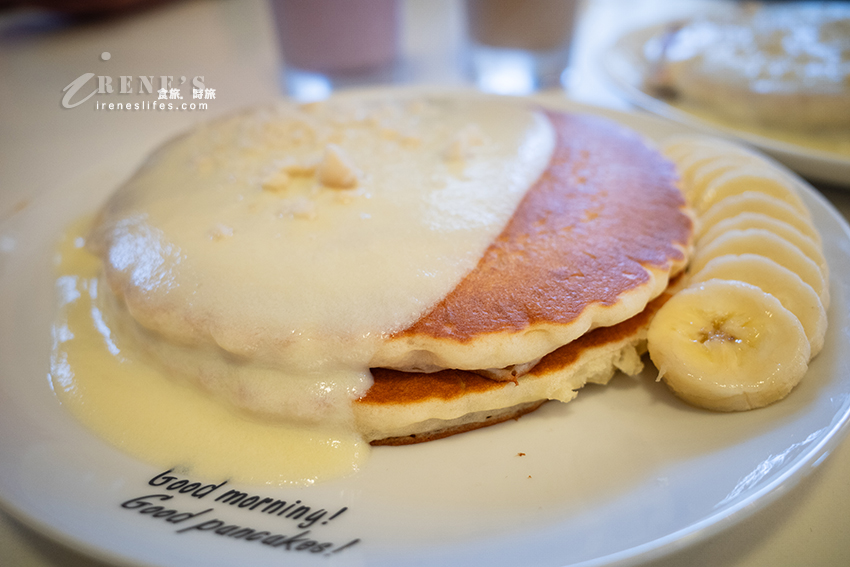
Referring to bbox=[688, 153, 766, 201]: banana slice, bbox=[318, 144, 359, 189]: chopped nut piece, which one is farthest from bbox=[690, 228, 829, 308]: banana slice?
bbox=[318, 144, 359, 189]: chopped nut piece

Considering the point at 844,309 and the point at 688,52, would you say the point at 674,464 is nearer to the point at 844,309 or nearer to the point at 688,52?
the point at 844,309

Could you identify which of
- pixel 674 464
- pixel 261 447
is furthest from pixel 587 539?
pixel 261 447

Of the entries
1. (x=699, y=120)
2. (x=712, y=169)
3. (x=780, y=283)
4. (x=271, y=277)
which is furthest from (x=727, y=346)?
(x=699, y=120)

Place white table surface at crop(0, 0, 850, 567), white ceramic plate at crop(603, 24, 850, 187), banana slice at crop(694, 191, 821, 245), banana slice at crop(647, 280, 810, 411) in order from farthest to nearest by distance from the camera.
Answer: white ceramic plate at crop(603, 24, 850, 187) → banana slice at crop(694, 191, 821, 245) → banana slice at crop(647, 280, 810, 411) → white table surface at crop(0, 0, 850, 567)

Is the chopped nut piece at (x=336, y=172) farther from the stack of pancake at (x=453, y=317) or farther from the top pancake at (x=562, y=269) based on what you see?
the top pancake at (x=562, y=269)

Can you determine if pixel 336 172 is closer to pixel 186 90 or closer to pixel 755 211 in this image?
pixel 755 211

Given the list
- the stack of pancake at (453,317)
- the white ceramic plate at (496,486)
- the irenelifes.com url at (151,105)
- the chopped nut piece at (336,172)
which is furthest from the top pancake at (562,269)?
the irenelifes.com url at (151,105)

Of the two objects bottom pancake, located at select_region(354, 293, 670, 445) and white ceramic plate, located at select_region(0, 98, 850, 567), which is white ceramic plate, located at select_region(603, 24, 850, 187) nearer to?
white ceramic plate, located at select_region(0, 98, 850, 567)
